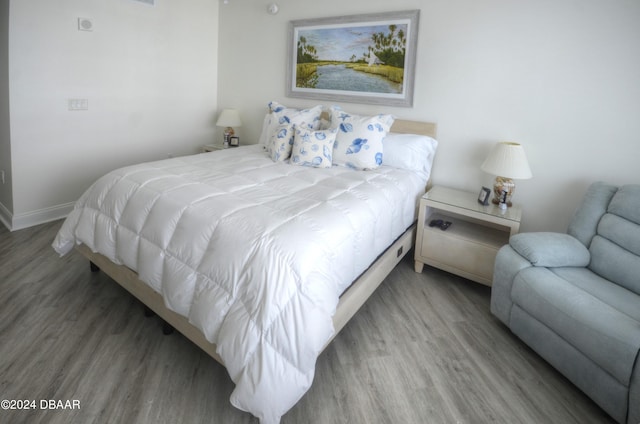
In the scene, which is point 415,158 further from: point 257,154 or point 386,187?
point 257,154

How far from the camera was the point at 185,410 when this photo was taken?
5.07 ft

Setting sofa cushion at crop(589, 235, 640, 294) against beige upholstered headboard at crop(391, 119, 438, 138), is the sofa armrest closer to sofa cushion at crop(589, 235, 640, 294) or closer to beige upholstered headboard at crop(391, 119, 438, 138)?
sofa cushion at crop(589, 235, 640, 294)

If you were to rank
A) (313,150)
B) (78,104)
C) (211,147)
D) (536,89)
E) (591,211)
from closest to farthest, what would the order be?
1. (591,211)
2. (536,89)
3. (313,150)
4. (78,104)
5. (211,147)

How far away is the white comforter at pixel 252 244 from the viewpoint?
1362 millimetres

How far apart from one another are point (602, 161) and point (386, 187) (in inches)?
58.0

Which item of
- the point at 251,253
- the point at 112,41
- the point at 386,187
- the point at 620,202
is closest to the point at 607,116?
the point at 620,202

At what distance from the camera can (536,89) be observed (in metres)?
2.52

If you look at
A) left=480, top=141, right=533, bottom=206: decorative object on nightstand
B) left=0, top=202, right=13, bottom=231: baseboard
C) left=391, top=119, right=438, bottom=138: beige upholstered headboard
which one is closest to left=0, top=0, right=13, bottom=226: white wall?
left=0, top=202, right=13, bottom=231: baseboard

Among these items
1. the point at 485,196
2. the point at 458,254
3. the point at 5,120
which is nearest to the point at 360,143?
the point at 485,196

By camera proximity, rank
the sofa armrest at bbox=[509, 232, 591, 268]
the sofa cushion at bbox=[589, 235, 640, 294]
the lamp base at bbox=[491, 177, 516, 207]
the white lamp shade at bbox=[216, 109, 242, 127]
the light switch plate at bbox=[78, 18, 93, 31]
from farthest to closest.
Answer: the white lamp shade at bbox=[216, 109, 242, 127] → the light switch plate at bbox=[78, 18, 93, 31] → the lamp base at bbox=[491, 177, 516, 207] → the sofa armrest at bbox=[509, 232, 591, 268] → the sofa cushion at bbox=[589, 235, 640, 294]

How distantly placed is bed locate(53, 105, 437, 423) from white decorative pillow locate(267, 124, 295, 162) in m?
0.21

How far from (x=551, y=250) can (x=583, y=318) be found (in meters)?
0.48

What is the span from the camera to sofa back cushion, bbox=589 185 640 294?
190 centimetres

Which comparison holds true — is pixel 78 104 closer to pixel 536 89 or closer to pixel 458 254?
pixel 458 254
